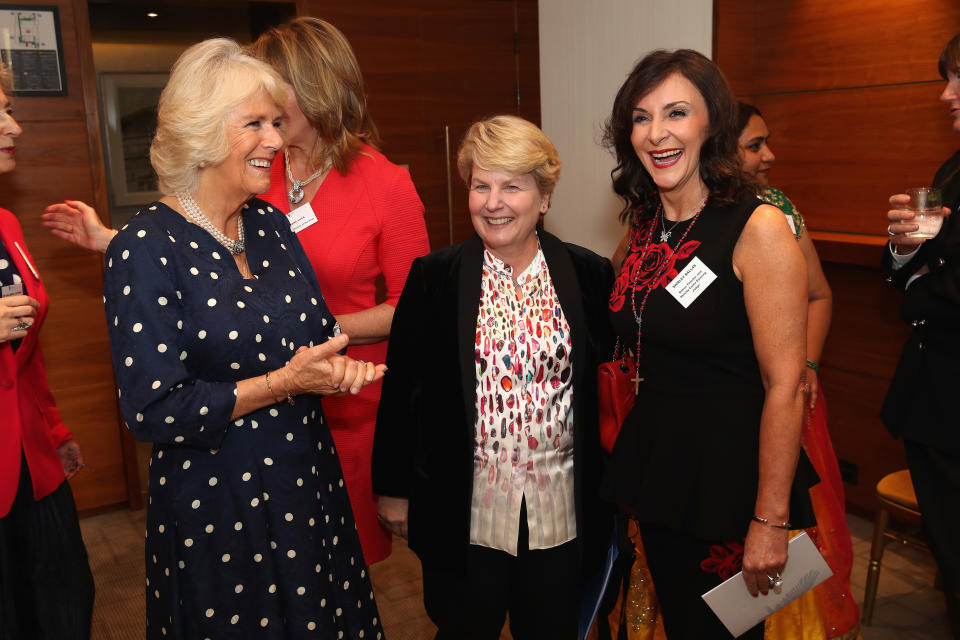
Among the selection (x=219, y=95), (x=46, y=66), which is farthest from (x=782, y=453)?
(x=46, y=66)

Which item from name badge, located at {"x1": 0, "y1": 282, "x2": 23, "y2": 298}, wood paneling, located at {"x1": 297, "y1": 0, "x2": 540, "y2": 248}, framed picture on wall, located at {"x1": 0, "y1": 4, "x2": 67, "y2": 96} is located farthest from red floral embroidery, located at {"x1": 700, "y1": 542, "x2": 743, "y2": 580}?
framed picture on wall, located at {"x1": 0, "y1": 4, "x2": 67, "y2": 96}

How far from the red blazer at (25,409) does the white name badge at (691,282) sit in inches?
66.0

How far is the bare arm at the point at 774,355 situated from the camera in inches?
64.0

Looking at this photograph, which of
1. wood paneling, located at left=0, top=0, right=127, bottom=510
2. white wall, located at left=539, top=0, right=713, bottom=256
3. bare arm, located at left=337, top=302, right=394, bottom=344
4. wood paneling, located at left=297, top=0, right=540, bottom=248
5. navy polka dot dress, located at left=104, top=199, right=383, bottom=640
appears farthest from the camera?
wood paneling, located at left=297, top=0, right=540, bottom=248

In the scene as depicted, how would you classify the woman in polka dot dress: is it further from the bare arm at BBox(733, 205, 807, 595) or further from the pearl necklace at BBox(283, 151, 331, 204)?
the bare arm at BBox(733, 205, 807, 595)

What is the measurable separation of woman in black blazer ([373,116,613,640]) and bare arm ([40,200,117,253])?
89 cm

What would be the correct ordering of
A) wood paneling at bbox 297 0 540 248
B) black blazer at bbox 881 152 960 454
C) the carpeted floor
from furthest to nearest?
wood paneling at bbox 297 0 540 248 < the carpeted floor < black blazer at bbox 881 152 960 454

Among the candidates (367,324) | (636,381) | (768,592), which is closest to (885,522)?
(768,592)

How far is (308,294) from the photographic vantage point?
175cm

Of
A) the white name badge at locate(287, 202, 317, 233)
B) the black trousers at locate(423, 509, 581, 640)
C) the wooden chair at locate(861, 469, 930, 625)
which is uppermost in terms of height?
the white name badge at locate(287, 202, 317, 233)

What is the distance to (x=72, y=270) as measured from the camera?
157 inches

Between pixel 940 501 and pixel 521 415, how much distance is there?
146 cm

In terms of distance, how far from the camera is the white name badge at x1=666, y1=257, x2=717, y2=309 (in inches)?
67.1

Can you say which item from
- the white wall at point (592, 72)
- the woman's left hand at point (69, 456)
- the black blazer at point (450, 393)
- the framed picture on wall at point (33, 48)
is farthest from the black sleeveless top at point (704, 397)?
the framed picture on wall at point (33, 48)
